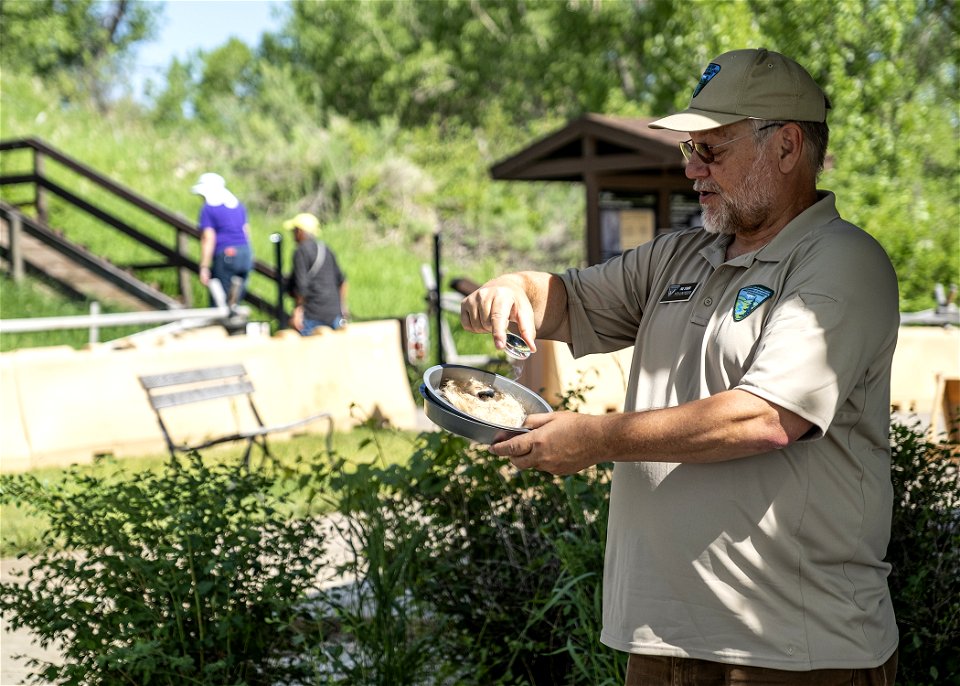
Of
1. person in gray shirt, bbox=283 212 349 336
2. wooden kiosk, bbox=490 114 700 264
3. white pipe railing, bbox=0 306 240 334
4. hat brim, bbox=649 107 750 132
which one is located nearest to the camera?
hat brim, bbox=649 107 750 132

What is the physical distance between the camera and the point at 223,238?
49.7 ft

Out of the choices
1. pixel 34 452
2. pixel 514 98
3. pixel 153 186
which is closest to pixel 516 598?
pixel 34 452

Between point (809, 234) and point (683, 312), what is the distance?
32cm

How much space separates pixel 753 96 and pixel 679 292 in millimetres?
456

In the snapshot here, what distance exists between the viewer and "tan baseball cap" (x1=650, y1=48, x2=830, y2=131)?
2.41 meters

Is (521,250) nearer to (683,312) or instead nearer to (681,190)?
(681,190)

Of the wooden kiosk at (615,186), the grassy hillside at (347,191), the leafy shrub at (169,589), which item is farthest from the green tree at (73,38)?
the leafy shrub at (169,589)

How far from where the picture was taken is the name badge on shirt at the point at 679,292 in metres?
2.54

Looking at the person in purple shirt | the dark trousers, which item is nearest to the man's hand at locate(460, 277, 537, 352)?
the dark trousers

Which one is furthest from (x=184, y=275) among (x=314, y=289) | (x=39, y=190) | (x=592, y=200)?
(x=592, y=200)

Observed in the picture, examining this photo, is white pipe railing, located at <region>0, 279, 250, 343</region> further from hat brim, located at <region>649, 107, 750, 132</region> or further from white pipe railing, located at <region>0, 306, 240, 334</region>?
hat brim, located at <region>649, 107, 750, 132</region>

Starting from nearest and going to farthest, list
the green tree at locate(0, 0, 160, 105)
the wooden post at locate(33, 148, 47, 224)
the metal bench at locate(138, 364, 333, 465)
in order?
1. the metal bench at locate(138, 364, 333, 465)
2. the wooden post at locate(33, 148, 47, 224)
3. the green tree at locate(0, 0, 160, 105)

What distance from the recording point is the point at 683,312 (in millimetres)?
2523

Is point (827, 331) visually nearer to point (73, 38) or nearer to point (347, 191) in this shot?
point (347, 191)
